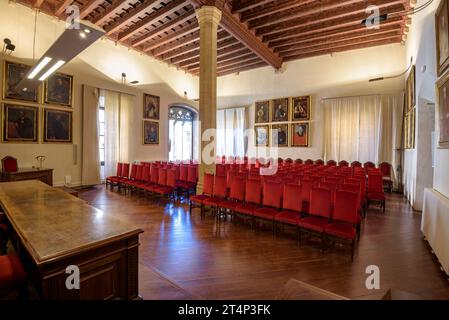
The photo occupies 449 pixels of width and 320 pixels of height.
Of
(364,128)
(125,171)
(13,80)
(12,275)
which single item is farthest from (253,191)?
(13,80)

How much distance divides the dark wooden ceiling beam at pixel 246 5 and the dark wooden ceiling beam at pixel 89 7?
14.6 ft

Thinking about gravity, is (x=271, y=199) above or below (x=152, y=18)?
below

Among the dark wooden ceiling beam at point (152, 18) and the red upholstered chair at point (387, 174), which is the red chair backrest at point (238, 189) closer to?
the dark wooden ceiling beam at point (152, 18)

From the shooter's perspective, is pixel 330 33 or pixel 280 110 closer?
pixel 330 33

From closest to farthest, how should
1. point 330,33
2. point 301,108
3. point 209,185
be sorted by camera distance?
1. point 209,185
2. point 330,33
3. point 301,108

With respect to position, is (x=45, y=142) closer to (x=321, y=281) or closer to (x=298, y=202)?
(x=298, y=202)

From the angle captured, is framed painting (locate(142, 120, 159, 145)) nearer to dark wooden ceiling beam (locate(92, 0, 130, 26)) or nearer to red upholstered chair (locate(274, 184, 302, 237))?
dark wooden ceiling beam (locate(92, 0, 130, 26))

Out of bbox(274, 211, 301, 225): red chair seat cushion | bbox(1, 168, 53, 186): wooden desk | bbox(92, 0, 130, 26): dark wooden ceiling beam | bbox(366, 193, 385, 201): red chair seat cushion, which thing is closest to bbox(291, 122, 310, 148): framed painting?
bbox(366, 193, 385, 201): red chair seat cushion

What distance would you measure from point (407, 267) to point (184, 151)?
1302 centimetres

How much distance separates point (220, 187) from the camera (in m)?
5.41

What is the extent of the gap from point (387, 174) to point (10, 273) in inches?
449

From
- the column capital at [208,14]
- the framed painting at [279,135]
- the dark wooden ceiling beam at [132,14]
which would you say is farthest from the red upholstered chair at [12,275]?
the framed painting at [279,135]

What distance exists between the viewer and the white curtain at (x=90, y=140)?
9508mm

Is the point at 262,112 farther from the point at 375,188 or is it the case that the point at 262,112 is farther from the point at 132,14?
the point at 375,188
